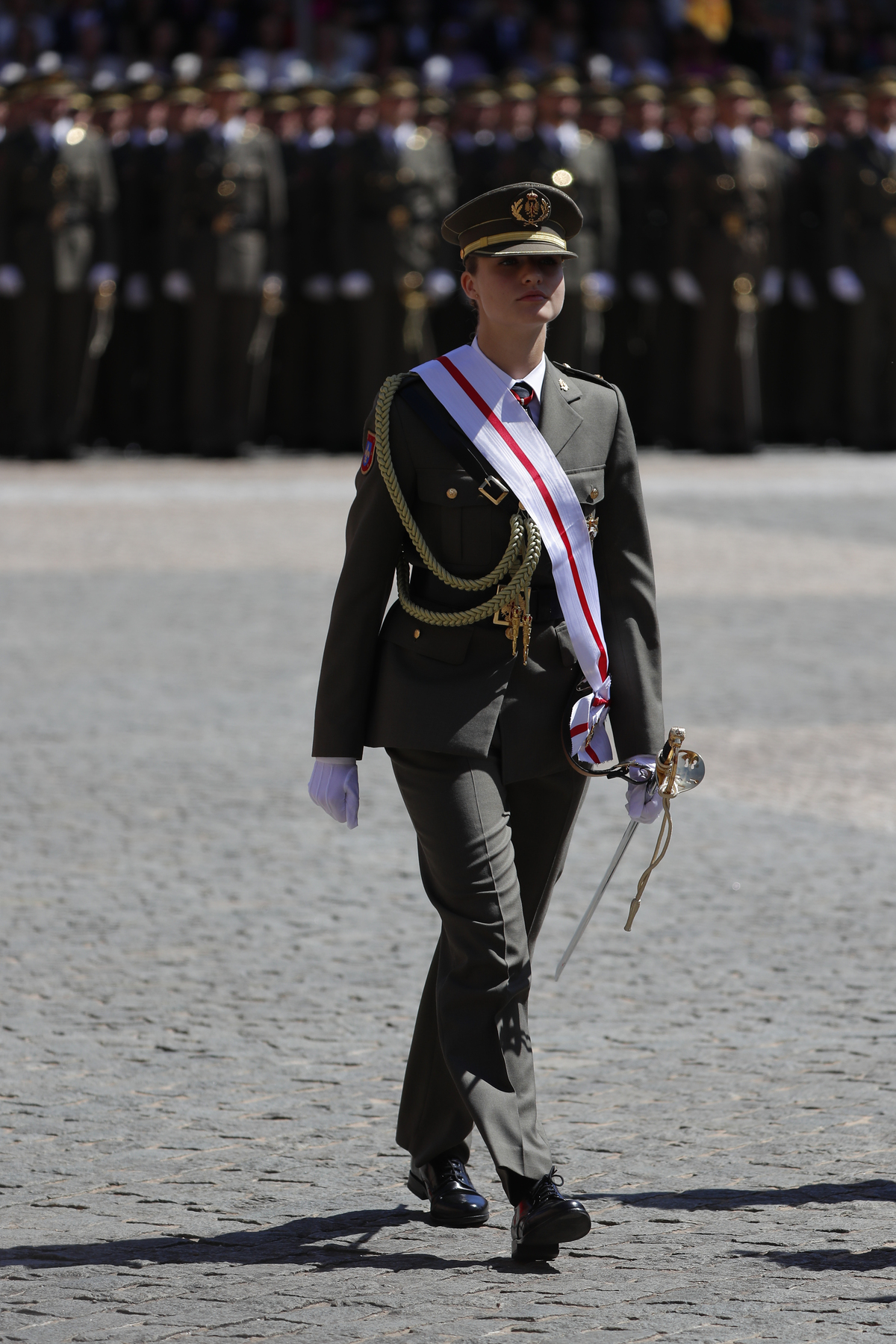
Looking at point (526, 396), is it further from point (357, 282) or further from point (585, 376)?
point (357, 282)

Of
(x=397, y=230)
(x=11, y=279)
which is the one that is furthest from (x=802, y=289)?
(x=11, y=279)

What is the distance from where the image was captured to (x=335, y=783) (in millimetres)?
3658

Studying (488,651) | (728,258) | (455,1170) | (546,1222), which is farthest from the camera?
(728,258)

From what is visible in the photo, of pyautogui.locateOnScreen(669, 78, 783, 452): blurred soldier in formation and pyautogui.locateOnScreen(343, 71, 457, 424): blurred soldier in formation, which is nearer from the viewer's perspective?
pyautogui.locateOnScreen(343, 71, 457, 424): blurred soldier in formation

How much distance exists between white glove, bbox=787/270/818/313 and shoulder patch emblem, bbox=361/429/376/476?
43.4ft

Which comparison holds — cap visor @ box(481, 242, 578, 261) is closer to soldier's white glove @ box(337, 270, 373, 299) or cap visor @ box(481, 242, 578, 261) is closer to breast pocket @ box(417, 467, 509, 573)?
breast pocket @ box(417, 467, 509, 573)

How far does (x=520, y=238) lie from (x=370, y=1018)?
180cm

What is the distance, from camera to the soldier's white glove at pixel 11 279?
1549 cm

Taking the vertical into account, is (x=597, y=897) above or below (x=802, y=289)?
below

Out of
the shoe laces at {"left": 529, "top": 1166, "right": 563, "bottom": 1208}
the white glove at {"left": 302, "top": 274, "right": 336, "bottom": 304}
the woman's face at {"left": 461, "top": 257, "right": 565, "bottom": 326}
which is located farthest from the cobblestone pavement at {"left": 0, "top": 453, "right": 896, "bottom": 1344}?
the white glove at {"left": 302, "top": 274, "right": 336, "bottom": 304}

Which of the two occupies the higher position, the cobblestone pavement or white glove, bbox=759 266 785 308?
white glove, bbox=759 266 785 308

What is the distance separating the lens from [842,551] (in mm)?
11562

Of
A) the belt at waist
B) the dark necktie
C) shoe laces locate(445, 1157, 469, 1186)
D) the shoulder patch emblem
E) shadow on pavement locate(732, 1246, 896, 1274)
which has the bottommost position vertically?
shadow on pavement locate(732, 1246, 896, 1274)

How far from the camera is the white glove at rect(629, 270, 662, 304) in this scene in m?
16.3
